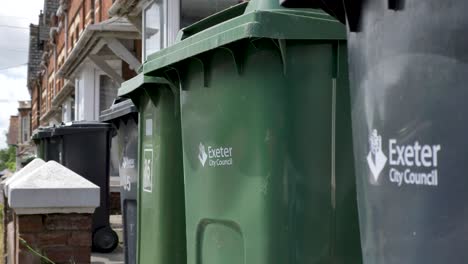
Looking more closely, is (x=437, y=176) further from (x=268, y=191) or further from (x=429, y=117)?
(x=268, y=191)

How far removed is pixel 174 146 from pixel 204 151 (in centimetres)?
86

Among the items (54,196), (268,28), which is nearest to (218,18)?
(268,28)

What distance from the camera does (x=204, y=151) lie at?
3488mm

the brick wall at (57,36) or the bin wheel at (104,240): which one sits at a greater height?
the brick wall at (57,36)

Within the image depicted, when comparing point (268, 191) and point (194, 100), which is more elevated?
point (194, 100)

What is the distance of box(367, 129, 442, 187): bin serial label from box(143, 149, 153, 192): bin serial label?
255cm

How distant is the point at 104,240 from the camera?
8.27 m

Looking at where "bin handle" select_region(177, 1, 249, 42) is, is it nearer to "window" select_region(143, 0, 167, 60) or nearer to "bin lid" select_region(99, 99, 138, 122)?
"bin lid" select_region(99, 99, 138, 122)

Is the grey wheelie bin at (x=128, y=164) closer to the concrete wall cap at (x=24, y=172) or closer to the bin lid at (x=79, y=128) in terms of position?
the concrete wall cap at (x=24, y=172)

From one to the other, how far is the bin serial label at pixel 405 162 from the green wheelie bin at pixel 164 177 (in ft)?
7.34

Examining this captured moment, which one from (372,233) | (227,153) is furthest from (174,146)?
(372,233)

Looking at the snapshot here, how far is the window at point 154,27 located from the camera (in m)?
10.4

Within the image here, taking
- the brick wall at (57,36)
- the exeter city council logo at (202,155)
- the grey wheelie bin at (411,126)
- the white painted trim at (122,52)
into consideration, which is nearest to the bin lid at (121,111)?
the exeter city council logo at (202,155)

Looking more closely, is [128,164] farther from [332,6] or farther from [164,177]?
[332,6]
